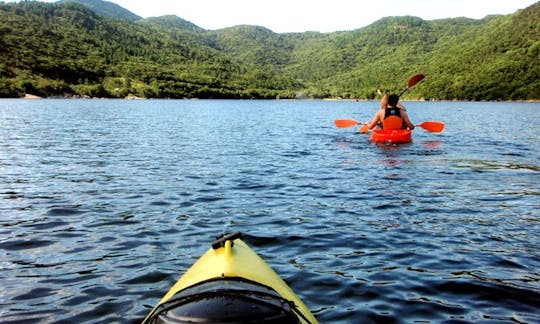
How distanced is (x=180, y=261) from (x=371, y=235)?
362cm

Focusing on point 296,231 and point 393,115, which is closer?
point 296,231

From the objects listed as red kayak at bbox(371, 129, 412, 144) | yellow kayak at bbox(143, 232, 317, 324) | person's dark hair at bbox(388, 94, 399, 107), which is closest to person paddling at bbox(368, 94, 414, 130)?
person's dark hair at bbox(388, 94, 399, 107)

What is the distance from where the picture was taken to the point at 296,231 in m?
8.66

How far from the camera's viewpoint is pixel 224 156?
19391mm

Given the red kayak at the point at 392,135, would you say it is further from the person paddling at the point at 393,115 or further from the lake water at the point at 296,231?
the lake water at the point at 296,231

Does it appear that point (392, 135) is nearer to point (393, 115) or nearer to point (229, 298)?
point (393, 115)

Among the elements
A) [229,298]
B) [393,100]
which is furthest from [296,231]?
[393,100]

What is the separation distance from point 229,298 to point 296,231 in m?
5.31

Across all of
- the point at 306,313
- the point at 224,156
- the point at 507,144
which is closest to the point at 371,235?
the point at 306,313

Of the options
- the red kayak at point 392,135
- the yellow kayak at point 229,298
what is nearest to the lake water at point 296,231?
the yellow kayak at point 229,298

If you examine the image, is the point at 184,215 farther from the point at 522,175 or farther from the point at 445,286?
the point at 522,175

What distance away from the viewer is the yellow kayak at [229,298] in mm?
3232

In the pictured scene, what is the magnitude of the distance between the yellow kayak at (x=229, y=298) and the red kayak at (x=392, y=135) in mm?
17028

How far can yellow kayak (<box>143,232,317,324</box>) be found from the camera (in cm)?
323
